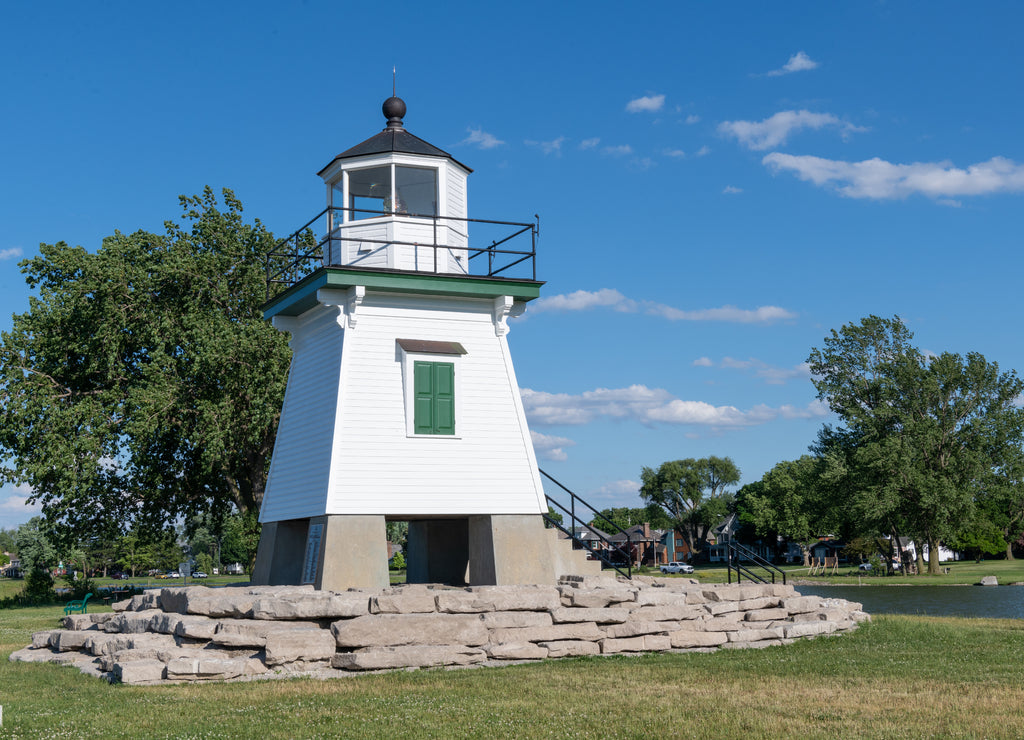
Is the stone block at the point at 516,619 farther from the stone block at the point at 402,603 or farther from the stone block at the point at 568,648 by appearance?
the stone block at the point at 402,603

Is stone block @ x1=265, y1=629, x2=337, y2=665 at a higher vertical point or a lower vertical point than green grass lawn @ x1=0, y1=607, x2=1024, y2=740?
higher

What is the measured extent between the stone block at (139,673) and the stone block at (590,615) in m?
5.96

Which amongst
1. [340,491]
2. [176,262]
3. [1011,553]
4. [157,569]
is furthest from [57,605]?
[157,569]

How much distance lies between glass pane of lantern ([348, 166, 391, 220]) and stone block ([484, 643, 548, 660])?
361 inches

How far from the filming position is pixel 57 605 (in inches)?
1614

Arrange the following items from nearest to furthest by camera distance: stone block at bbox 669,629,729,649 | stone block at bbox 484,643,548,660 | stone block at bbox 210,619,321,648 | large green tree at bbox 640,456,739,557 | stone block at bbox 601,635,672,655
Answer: stone block at bbox 210,619,321,648
stone block at bbox 484,643,548,660
stone block at bbox 601,635,672,655
stone block at bbox 669,629,729,649
large green tree at bbox 640,456,739,557

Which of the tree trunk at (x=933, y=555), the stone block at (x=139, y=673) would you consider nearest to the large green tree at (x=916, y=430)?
the tree trunk at (x=933, y=555)

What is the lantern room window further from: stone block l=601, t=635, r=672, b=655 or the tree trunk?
the tree trunk

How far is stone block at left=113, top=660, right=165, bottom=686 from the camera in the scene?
13.8 metres

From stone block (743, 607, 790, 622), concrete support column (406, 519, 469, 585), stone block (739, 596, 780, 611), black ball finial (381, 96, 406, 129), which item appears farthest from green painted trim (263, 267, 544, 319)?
stone block (743, 607, 790, 622)

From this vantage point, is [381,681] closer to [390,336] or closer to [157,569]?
[390,336]

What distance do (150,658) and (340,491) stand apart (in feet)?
16.1

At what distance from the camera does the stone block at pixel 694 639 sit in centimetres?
1691

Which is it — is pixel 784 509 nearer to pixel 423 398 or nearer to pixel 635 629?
pixel 423 398
